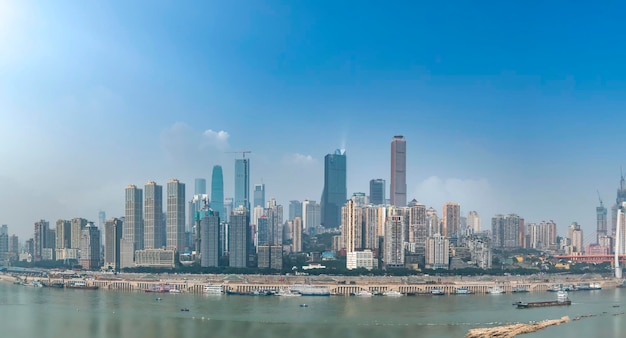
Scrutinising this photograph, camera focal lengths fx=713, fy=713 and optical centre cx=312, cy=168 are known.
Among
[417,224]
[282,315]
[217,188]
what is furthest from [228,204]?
[282,315]

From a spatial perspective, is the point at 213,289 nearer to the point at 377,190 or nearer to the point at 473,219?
the point at 473,219

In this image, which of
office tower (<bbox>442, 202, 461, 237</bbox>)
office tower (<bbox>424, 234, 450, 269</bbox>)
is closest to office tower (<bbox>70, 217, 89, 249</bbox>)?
office tower (<bbox>424, 234, 450, 269</bbox>)

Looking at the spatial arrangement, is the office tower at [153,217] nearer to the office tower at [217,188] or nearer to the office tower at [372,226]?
the office tower at [372,226]

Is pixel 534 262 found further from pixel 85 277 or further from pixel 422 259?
pixel 85 277

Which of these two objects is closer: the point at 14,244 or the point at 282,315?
the point at 282,315

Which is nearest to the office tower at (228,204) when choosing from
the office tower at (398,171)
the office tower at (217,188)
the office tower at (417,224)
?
the office tower at (217,188)

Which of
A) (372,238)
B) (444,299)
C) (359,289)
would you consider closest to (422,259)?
(372,238)
